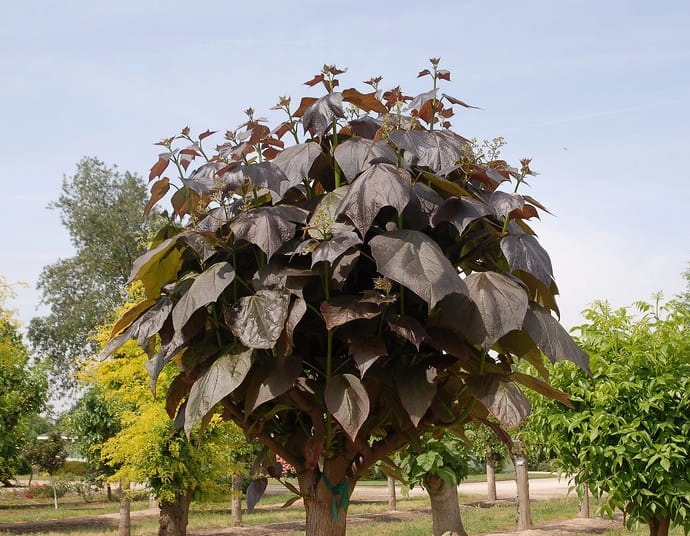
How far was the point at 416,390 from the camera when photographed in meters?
2.47

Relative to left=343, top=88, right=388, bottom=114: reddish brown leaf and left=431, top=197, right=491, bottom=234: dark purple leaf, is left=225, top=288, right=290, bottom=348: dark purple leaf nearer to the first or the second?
left=431, top=197, right=491, bottom=234: dark purple leaf

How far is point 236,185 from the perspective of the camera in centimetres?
253

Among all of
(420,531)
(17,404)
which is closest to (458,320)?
(17,404)

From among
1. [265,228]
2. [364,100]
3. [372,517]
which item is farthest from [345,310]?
[372,517]

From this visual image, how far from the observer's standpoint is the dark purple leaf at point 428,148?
2490mm

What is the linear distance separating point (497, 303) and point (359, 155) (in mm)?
690

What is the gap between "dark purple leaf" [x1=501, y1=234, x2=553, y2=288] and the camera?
7.69ft

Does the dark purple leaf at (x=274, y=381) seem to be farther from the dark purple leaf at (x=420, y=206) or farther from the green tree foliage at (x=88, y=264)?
the green tree foliage at (x=88, y=264)

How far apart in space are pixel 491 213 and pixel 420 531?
1507cm

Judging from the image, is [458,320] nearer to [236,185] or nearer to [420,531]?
[236,185]

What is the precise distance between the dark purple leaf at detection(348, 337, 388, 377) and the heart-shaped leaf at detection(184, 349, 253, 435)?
0.35m

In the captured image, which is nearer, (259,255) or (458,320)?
(458,320)

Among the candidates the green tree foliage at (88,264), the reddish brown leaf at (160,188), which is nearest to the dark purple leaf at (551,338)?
the reddish brown leaf at (160,188)

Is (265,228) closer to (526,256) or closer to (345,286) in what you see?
(345,286)
